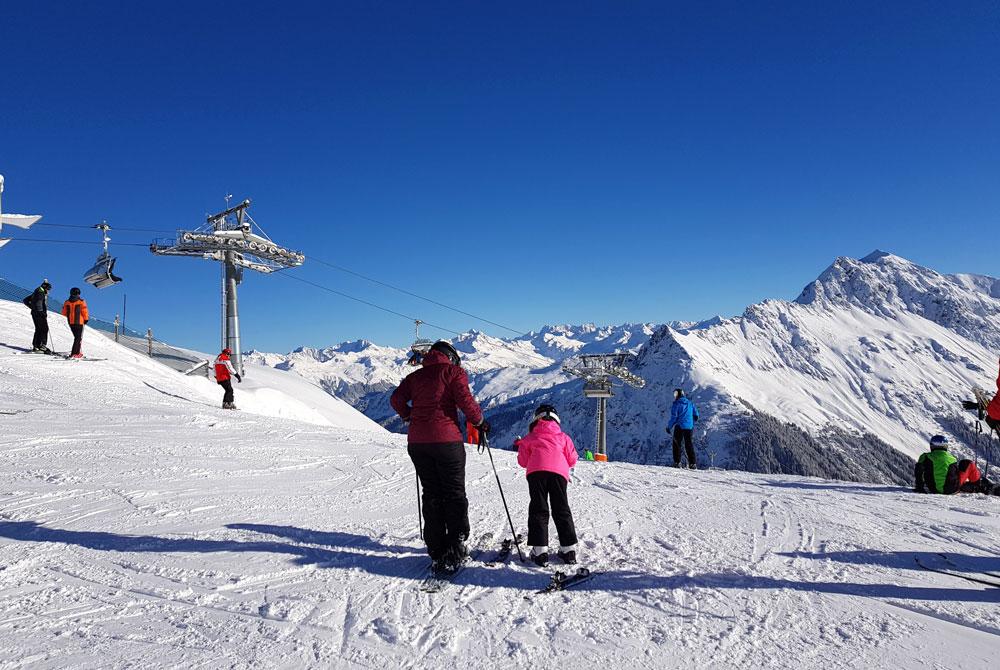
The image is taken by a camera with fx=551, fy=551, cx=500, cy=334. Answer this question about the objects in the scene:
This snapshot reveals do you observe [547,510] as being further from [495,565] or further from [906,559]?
[906,559]

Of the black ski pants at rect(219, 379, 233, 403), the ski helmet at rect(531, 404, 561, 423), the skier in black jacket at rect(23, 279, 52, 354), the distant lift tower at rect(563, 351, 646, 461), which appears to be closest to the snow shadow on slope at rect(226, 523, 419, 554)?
the ski helmet at rect(531, 404, 561, 423)

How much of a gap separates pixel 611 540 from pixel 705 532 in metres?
1.21

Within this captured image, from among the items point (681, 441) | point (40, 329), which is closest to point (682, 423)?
point (681, 441)

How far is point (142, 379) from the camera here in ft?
59.1

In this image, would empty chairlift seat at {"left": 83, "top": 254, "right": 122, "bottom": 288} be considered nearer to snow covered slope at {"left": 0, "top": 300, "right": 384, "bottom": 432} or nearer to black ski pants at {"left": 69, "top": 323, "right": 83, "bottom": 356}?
snow covered slope at {"left": 0, "top": 300, "right": 384, "bottom": 432}

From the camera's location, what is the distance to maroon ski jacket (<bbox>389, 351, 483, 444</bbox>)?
200 inches

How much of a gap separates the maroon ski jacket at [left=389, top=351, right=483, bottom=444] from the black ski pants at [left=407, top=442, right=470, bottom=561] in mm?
105

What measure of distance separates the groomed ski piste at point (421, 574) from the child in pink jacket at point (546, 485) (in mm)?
260

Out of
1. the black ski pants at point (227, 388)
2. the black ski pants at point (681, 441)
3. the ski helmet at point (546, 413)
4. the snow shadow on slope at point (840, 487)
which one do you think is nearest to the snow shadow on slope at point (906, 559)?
the ski helmet at point (546, 413)

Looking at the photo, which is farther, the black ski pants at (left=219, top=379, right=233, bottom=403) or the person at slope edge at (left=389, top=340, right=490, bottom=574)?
the black ski pants at (left=219, top=379, right=233, bottom=403)

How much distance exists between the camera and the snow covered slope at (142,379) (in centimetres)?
1652

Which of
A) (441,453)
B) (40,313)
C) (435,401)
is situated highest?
(40,313)

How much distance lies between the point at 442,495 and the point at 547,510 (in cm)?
109

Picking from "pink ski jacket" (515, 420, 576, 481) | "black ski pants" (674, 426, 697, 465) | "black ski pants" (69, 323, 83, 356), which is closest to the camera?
"pink ski jacket" (515, 420, 576, 481)
